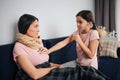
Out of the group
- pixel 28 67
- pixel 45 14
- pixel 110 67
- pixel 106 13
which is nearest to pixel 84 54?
pixel 28 67

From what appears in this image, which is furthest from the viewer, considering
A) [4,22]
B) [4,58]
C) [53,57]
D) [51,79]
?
[53,57]

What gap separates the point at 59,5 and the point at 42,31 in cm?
52

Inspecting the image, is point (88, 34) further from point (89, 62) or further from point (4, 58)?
point (4, 58)

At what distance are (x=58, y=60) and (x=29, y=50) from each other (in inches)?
34.0

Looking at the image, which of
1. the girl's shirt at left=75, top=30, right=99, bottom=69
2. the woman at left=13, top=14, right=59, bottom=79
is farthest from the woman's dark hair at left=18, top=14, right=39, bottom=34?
the girl's shirt at left=75, top=30, right=99, bottom=69

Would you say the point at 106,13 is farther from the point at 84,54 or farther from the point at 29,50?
the point at 29,50

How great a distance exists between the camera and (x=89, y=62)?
2.16m

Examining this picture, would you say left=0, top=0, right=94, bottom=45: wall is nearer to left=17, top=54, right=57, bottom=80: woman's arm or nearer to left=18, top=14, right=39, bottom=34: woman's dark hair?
left=18, top=14, right=39, bottom=34: woman's dark hair

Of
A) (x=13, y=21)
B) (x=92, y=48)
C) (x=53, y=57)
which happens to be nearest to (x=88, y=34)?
(x=92, y=48)

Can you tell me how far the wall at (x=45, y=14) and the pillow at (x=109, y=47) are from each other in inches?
20.8

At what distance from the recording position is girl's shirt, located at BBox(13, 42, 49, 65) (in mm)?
1849

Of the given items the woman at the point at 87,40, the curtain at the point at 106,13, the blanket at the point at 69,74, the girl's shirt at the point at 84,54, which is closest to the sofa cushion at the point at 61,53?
the woman at the point at 87,40

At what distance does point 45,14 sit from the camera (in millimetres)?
2791

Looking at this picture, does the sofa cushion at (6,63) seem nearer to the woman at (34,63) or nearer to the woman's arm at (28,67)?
the woman at (34,63)
